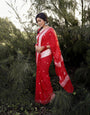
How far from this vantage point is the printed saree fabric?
260cm

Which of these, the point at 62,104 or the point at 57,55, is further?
the point at 57,55

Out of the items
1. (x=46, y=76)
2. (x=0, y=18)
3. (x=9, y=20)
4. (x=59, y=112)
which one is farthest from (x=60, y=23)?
(x=59, y=112)

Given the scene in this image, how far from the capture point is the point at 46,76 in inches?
106

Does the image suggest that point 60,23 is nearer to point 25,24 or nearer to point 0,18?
point 25,24

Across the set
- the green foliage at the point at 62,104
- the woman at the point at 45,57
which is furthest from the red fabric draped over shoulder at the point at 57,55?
the green foliage at the point at 62,104

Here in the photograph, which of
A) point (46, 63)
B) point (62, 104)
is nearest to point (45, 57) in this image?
point (46, 63)

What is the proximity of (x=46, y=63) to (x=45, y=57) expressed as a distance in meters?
0.09

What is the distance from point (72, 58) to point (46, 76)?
1.29m

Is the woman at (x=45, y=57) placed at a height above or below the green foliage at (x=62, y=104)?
above

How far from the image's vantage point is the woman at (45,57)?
2.59 metres

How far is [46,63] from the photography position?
2.64 metres

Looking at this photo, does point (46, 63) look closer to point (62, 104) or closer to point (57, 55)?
point (57, 55)

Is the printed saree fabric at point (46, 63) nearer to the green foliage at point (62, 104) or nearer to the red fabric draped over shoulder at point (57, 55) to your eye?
the red fabric draped over shoulder at point (57, 55)

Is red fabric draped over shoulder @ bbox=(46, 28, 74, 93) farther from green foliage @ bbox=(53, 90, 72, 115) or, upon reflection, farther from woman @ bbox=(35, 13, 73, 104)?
green foliage @ bbox=(53, 90, 72, 115)
